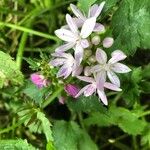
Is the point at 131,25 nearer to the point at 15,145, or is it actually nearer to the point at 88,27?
the point at 88,27

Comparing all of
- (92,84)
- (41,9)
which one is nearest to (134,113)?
(92,84)

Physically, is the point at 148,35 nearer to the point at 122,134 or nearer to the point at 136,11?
the point at 136,11

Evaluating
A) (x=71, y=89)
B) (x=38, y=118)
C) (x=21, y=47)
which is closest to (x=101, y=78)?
(x=71, y=89)

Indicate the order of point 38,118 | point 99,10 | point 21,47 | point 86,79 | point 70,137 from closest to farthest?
point 99,10 < point 86,79 < point 38,118 < point 70,137 < point 21,47

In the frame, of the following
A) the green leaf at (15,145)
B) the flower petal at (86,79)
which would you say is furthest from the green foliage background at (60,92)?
the flower petal at (86,79)

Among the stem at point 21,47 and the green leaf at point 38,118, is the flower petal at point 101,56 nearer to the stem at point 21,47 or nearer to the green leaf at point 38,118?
the green leaf at point 38,118

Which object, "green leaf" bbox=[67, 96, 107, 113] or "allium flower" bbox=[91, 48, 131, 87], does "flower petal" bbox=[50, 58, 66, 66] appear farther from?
"green leaf" bbox=[67, 96, 107, 113]
